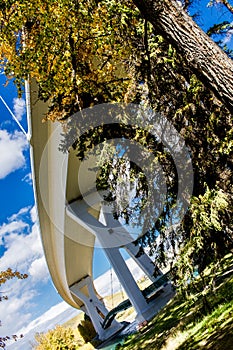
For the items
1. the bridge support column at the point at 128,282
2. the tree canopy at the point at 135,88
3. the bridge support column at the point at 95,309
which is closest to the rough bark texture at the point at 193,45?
the tree canopy at the point at 135,88

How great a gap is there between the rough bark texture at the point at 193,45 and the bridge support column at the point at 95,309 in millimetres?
19433

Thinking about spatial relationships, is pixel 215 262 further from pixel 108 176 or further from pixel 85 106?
pixel 85 106

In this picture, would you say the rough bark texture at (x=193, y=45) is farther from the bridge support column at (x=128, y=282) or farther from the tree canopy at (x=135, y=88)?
the bridge support column at (x=128, y=282)

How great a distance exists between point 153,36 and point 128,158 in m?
1.83

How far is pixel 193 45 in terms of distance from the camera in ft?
9.42

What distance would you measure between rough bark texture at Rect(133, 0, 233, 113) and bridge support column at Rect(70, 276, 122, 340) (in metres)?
19.4

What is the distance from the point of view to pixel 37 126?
1206 cm

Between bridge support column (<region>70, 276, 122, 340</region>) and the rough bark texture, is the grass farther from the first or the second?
bridge support column (<region>70, 276, 122, 340</region>)

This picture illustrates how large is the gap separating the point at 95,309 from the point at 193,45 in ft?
76.3

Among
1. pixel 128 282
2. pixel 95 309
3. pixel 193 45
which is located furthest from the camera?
pixel 95 309

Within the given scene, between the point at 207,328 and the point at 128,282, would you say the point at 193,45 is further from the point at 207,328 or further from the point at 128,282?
the point at 128,282

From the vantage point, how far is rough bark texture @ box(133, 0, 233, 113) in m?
2.79

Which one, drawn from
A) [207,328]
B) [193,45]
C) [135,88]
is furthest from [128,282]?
[193,45]

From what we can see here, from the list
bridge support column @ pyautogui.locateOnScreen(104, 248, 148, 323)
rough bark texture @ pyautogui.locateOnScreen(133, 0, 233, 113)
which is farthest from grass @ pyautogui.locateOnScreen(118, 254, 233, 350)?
bridge support column @ pyautogui.locateOnScreen(104, 248, 148, 323)
